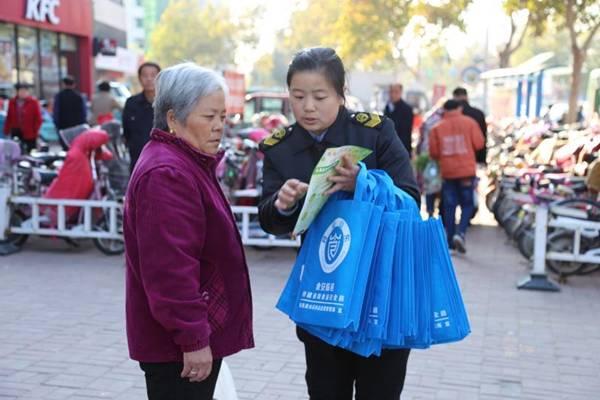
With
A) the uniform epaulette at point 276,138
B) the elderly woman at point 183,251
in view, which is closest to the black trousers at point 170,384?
the elderly woman at point 183,251

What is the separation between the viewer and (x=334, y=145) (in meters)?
2.82

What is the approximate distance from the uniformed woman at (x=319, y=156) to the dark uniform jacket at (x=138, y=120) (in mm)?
4799

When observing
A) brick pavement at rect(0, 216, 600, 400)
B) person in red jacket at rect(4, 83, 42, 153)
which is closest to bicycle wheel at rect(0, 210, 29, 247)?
brick pavement at rect(0, 216, 600, 400)

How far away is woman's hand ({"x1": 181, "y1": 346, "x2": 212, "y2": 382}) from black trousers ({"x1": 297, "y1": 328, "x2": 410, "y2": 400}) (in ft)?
1.65

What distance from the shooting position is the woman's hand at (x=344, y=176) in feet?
8.46

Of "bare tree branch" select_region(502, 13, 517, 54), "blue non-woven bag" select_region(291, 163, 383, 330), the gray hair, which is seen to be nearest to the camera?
the gray hair

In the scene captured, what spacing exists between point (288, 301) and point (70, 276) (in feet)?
16.5

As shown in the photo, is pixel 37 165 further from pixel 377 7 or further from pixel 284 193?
pixel 377 7

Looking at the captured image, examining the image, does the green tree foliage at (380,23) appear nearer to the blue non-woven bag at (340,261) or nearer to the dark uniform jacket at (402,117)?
the dark uniform jacket at (402,117)

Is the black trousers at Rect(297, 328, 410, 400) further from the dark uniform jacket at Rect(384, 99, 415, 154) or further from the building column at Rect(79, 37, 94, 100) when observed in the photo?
the building column at Rect(79, 37, 94, 100)

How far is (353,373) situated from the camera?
2.89 meters

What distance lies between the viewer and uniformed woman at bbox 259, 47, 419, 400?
2740mm

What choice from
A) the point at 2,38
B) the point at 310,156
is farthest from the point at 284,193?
the point at 2,38

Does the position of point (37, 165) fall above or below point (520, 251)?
above
